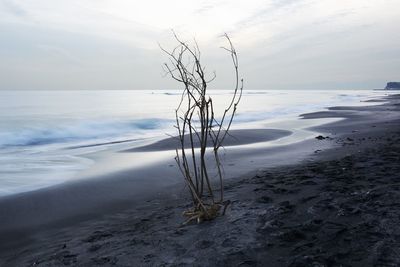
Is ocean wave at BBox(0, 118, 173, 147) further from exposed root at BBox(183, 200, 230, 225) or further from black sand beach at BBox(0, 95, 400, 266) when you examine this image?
exposed root at BBox(183, 200, 230, 225)

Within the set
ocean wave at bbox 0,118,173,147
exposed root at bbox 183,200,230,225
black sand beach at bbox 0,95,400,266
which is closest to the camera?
black sand beach at bbox 0,95,400,266

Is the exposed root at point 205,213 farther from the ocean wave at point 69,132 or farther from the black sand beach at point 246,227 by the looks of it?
the ocean wave at point 69,132

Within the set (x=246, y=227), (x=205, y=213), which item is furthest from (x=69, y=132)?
(x=246, y=227)

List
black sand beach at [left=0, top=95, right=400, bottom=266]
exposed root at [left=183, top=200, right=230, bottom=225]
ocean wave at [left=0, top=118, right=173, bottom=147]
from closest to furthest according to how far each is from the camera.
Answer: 1. black sand beach at [left=0, top=95, right=400, bottom=266]
2. exposed root at [left=183, top=200, right=230, bottom=225]
3. ocean wave at [left=0, top=118, right=173, bottom=147]

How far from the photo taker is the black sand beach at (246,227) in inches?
120

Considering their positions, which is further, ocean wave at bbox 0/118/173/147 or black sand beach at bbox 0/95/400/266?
ocean wave at bbox 0/118/173/147

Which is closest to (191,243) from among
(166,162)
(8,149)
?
(166,162)

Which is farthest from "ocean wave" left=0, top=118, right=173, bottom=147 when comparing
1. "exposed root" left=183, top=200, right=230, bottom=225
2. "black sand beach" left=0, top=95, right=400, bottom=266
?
"exposed root" left=183, top=200, right=230, bottom=225

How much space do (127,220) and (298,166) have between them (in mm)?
3764

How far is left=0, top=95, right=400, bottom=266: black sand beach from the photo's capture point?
305 centimetres

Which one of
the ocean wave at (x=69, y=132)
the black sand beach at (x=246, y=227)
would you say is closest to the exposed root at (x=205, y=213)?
the black sand beach at (x=246, y=227)

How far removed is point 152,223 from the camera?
4551 millimetres

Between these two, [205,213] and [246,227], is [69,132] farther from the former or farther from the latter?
[246,227]

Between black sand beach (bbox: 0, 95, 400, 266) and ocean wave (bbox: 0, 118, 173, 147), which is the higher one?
ocean wave (bbox: 0, 118, 173, 147)
